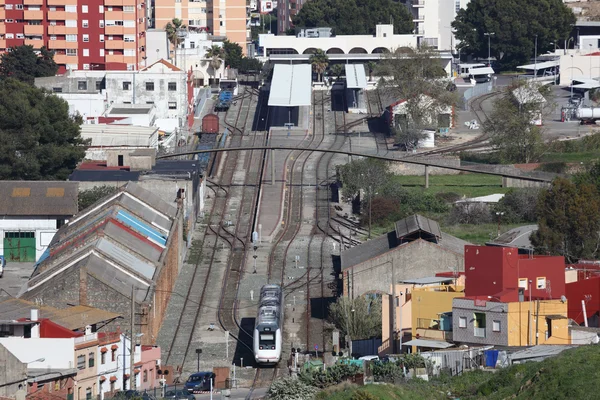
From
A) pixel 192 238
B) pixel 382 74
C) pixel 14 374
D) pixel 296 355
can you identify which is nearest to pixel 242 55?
pixel 382 74

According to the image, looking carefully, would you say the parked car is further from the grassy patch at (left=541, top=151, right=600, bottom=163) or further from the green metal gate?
the grassy patch at (left=541, top=151, right=600, bottom=163)

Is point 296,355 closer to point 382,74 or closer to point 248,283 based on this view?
point 248,283

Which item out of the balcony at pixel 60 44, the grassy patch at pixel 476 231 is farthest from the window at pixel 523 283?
the balcony at pixel 60 44

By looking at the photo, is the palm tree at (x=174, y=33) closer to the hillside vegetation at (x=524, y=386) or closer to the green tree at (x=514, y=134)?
the green tree at (x=514, y=134)

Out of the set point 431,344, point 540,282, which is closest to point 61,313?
point 431,344

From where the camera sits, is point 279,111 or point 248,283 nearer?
point 248,283

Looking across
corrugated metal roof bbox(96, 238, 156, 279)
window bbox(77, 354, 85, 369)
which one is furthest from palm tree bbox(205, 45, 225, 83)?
window bbox(77, 354, 85, 369)
